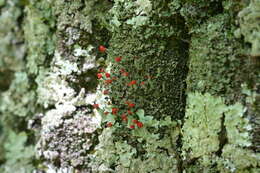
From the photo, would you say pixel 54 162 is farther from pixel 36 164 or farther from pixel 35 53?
pixel 35 53

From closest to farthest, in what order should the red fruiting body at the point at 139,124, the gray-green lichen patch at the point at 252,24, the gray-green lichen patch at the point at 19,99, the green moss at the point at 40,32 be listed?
the gray-green lichen patch at the point at 252,24 < the red fruiting body at the point at 139,124 < the green moss at the point at 40,32 < the gray-green lichen patch at the point at 19,99

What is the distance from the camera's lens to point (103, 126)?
4.59 feet

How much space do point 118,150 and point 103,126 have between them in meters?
0.13

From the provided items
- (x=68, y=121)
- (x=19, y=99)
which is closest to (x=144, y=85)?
(x=68, y=121)

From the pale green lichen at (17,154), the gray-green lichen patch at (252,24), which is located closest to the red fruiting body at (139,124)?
the gray-green lichen patch at (252,24)

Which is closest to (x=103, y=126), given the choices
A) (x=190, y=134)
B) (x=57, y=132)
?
(x=57, y=132)

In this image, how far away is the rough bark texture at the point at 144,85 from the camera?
111 centimetres

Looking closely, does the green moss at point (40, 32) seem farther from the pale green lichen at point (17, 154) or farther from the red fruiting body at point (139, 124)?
the red fruiting body at point (139, 124)

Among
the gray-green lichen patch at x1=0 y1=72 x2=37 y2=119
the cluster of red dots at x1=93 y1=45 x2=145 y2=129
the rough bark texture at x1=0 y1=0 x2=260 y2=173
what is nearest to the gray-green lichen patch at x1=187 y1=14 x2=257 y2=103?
the rough bark texture at x1=0 y1=0 x2=260 y2=173

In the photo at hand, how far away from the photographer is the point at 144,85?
128 centimetres

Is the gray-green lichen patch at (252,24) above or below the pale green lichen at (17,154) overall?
above

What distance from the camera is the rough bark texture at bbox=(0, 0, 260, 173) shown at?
111 centimetres

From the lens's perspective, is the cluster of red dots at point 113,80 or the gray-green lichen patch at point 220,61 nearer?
the gray-green lichen patch at point 220,61

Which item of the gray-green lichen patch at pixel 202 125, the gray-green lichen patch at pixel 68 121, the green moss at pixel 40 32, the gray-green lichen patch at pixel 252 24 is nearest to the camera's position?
the gray-green lichen patch at pixel 252 24
